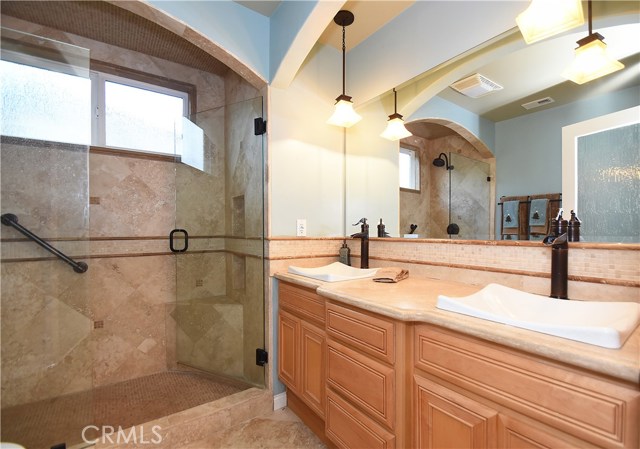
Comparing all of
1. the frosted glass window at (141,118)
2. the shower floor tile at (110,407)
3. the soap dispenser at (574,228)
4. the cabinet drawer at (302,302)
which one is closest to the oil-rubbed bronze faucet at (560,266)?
the soap dispenser at (574,228)

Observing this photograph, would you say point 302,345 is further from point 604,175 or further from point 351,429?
point 604,175

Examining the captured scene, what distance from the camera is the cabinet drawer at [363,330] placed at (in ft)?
3.55

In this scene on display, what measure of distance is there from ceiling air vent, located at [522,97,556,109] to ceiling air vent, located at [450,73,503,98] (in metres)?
0.18

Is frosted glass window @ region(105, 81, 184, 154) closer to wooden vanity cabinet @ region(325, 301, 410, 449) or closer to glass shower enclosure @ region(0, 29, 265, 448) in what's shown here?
glass shower enclosure @ region(0, 29, 265, 448)

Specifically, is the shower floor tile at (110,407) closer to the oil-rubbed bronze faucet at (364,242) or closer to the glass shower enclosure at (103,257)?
the glass shower enclosure at (103,257)

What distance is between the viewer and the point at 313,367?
160cm

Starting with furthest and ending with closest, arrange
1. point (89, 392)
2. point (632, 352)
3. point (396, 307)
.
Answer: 1. point (89, 392)
2. point (396, 307)
3. point (632, 352)

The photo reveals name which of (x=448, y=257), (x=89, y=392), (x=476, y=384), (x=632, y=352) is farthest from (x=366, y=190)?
(x=89, y=392)

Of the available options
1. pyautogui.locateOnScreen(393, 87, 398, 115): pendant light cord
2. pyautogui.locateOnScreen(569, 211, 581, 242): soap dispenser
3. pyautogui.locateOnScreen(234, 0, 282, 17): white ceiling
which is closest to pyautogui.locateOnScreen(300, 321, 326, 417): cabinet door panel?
pyautogui.locateOnScreen(569, 211, 581, 242): soap dispenser

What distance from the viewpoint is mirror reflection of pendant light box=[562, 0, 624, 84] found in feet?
3.61

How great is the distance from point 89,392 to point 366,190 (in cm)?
233

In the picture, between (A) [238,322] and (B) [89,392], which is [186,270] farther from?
(B) [89,392]

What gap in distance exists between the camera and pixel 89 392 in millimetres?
1772

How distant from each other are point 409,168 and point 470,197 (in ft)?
1.54
